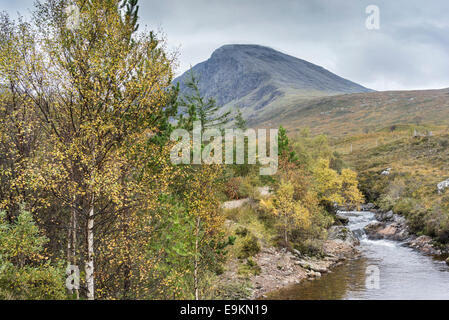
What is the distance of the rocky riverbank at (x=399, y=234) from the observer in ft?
96.9

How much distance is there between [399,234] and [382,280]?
1538 cm

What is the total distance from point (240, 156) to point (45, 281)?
3120 cm

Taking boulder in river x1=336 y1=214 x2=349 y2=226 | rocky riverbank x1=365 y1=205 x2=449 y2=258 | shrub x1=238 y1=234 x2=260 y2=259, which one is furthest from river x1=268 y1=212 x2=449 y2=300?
boulder in river x1=336 y1=214 x2=349 y2=226

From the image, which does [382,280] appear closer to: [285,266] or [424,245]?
[285,266]

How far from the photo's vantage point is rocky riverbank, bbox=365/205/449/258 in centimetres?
2953

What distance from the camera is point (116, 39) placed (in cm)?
1192

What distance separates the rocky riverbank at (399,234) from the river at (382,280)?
148cm

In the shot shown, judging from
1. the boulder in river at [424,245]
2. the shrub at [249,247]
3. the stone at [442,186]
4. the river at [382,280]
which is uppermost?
the stone at [442,186]

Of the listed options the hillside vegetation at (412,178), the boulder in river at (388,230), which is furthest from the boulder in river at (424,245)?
the boulder in river at (388,230)

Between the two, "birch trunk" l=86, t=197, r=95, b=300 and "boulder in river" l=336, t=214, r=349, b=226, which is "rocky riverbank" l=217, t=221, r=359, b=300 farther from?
"birch trunk" l=86, t=197, r=95, b=300

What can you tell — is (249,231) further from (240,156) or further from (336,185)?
(336,185)

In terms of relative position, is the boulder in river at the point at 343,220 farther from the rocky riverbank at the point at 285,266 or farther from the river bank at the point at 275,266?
the rocky riverbank at the point at 285,266

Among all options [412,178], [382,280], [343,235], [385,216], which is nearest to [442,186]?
[385,216]
